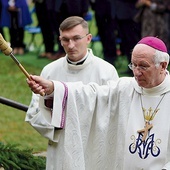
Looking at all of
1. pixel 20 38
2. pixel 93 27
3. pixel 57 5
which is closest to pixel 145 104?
pixel 57 5

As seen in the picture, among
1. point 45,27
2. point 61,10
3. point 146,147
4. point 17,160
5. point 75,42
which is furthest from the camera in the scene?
point 45,27

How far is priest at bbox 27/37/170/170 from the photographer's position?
6887 millimetres

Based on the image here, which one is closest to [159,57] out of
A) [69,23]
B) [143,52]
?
[143,52]

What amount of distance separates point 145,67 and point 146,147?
665 millimetres

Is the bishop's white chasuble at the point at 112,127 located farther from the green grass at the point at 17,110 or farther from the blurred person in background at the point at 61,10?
the blurred person in background at the point at 61,10

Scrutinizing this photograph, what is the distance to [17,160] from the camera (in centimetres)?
844

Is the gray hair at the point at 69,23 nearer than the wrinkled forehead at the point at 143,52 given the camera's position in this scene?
No

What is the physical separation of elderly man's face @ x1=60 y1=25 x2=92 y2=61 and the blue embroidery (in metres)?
1.70

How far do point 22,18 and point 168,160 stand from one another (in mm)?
12379

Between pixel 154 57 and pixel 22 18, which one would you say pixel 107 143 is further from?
pixel 22 18

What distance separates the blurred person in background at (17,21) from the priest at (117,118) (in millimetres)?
11355

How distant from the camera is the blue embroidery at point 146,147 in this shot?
275 inches

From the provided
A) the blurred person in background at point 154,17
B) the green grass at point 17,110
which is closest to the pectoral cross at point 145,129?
the green grass at point 17,110

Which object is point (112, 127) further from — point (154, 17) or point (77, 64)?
point (154, 17)
